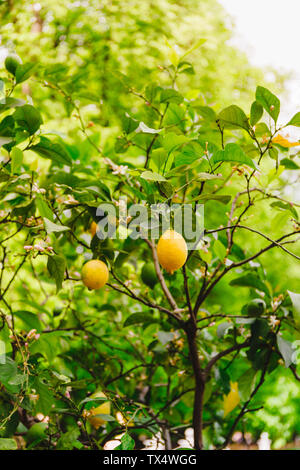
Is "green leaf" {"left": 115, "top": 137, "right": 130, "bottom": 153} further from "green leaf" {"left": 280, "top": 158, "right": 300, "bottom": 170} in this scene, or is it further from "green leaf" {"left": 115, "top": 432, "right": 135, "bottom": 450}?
"green leaf" {"left": 115, "top": 432, "right": 135, "bottom": 450}

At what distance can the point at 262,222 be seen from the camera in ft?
10.5

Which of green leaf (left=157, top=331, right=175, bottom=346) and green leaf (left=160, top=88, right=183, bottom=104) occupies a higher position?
green leaf (left=160, top=88, right=183, bottom=104)

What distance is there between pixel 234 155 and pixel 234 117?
0.16m

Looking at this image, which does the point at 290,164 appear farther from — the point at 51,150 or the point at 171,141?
the point at 51,150

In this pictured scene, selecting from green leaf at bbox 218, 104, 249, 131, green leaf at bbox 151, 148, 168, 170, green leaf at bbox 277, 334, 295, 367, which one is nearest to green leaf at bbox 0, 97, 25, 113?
green leaf at bbox 151, 148, 168, 170

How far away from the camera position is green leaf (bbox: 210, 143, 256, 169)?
23.8 inches

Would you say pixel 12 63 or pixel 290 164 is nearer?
A: pixel 12 63

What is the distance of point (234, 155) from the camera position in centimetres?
62

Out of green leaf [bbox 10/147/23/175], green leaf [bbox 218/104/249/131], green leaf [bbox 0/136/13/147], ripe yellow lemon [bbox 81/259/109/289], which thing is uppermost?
green leaf [bbox 218/104/249/131]

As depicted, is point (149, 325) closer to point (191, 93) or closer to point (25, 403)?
point (25, 403)

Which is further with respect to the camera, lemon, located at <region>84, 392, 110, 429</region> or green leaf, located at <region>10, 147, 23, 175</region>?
lemon, located at <region>84, 392, 110, 429</region>

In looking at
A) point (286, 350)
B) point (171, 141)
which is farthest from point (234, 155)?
point (286, 350)

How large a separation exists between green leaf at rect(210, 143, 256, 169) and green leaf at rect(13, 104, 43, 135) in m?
0.38
